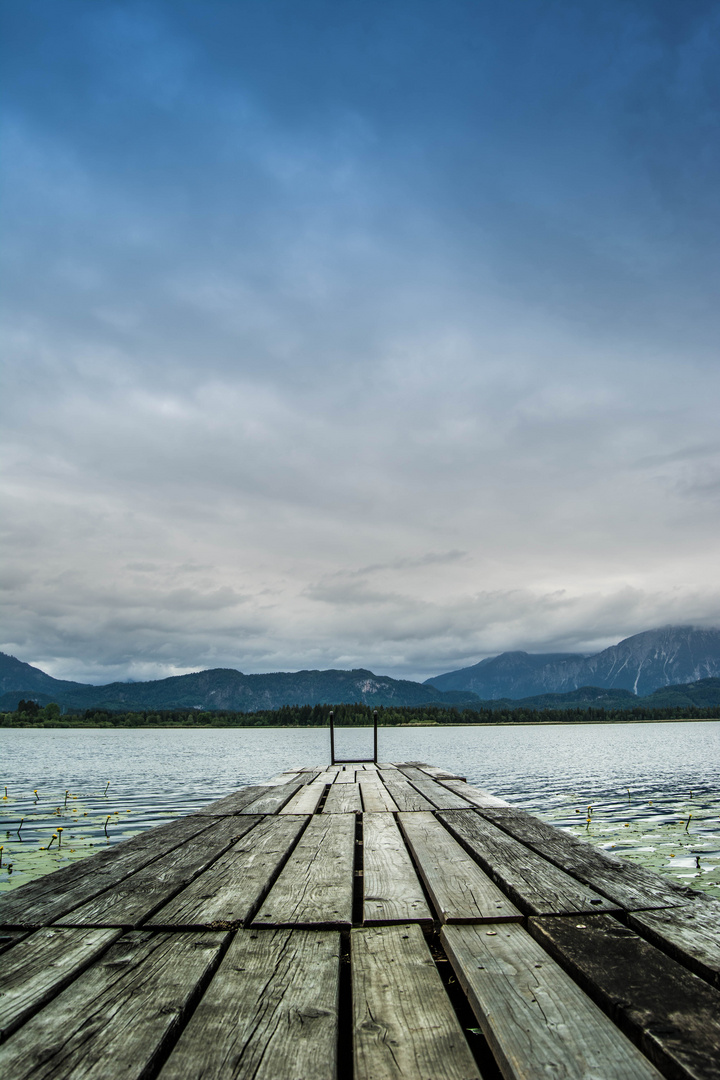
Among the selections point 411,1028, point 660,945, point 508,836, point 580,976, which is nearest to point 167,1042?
point 411,1028

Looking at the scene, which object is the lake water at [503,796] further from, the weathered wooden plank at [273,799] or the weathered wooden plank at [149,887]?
the weathered wooden plank at [149,887]

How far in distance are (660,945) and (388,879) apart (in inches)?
73.7

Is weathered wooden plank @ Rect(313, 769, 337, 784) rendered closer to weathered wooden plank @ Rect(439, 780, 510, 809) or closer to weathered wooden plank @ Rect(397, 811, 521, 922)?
weathered wooden plank @ Rect(439, 780, 510, 809)

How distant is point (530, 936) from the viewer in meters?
3.18

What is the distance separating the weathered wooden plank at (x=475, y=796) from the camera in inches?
318

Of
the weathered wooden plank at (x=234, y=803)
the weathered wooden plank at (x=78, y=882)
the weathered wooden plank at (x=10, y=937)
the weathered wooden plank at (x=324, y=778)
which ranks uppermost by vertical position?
the weathered wooden plank at (x=10, y=937)

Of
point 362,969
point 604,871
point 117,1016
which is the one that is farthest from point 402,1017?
point 604,871

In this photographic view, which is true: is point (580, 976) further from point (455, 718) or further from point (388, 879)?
point (455, 718)

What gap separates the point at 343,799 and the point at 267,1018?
6975 millimetres

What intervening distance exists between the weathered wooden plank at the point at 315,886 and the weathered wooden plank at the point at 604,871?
1.61 meters

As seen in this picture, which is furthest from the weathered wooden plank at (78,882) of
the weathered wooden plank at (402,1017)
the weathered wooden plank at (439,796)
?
the weathered wooden plank at (439,796)

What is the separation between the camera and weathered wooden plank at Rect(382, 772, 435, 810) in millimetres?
8023

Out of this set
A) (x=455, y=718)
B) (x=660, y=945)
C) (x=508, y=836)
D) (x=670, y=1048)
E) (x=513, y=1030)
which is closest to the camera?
(x=670, y=1048)

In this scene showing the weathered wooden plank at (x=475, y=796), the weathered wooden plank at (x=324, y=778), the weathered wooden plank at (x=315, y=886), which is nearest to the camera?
the weathered wooden plank at (x=315, y=886)
